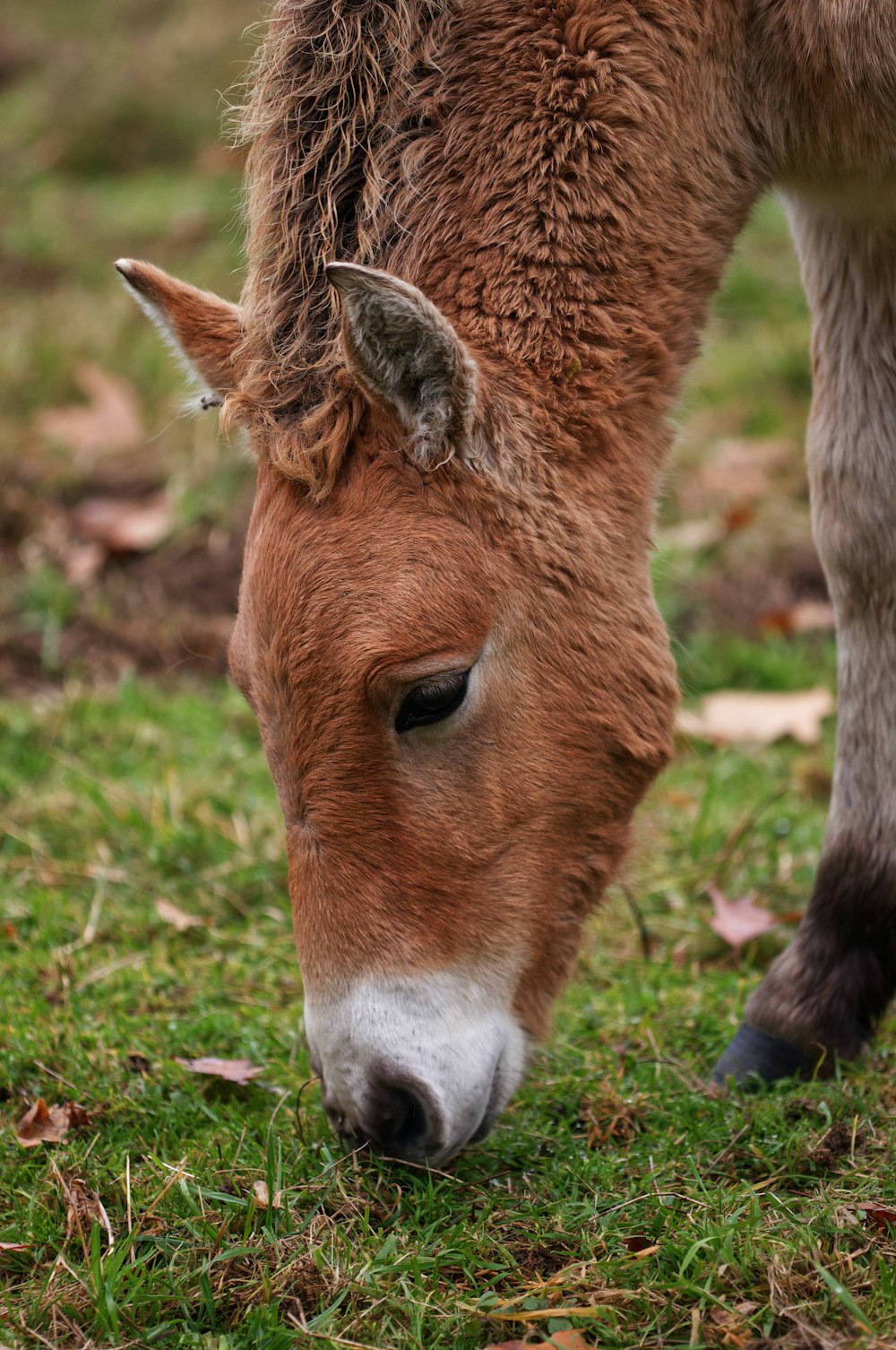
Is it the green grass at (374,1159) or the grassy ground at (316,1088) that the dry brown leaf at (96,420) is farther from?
the green grass at (374,1159)

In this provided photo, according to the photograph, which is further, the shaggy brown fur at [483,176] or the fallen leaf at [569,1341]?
the shaggy brown fur at [483,176]

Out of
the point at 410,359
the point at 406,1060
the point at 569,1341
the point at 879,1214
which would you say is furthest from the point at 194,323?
the point at 879,1214

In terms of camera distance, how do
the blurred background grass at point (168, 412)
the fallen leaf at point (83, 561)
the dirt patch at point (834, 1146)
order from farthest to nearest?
the fallen leaf at point (83, 561), the blurred background grass at point (168, 412), the dirt patch at point (834, 1146)

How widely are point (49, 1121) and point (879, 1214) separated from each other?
1.57 meters

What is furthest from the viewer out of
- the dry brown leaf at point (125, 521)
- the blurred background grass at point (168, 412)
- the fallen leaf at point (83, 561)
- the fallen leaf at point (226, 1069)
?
the dry brown leaf at point (125, 521)

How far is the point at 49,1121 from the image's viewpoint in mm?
2721

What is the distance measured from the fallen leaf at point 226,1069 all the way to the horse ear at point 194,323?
1.38 m

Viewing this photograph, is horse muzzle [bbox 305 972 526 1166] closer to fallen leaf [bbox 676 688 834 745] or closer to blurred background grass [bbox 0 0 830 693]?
blurred background grass [bbox 0 0 830 693]

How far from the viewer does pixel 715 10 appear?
103 inches

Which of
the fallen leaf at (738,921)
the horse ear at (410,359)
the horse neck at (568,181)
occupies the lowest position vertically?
the fallen leaf at (738,921)

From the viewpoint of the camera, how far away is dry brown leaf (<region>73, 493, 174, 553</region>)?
6.18 metres

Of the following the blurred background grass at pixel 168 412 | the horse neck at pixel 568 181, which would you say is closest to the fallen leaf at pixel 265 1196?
the horse neck at pixel 568 181

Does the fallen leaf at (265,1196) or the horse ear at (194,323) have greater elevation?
the horse ear at (194,323)

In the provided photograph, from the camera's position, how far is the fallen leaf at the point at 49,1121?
2.67m
